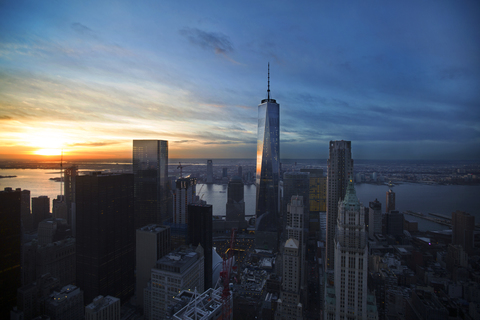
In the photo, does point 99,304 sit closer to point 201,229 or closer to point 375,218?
point 201,229

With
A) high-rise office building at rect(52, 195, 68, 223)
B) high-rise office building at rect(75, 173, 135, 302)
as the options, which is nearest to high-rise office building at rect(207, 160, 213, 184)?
high-rise office building at rect(52, 195, 68, 223)

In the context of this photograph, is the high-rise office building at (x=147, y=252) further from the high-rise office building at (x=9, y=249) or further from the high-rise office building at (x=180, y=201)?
the high-rise office building at (x=180, y=201)

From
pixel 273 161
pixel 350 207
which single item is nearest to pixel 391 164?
pixel 350 207

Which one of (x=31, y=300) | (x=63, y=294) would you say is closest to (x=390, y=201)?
(x=63, y=294)

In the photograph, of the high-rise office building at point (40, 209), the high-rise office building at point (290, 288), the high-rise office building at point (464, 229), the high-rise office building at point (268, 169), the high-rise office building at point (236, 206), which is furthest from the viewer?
the high-rise office building at point (236, 206)

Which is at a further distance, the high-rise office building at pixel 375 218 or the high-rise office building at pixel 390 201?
the high-rise office building at pixel 390 201

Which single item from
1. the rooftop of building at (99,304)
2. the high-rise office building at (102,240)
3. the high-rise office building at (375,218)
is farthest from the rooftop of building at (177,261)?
the high-rise office building at (375,218)

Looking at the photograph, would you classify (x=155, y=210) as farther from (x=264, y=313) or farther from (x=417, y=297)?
(x=417, y=297)
